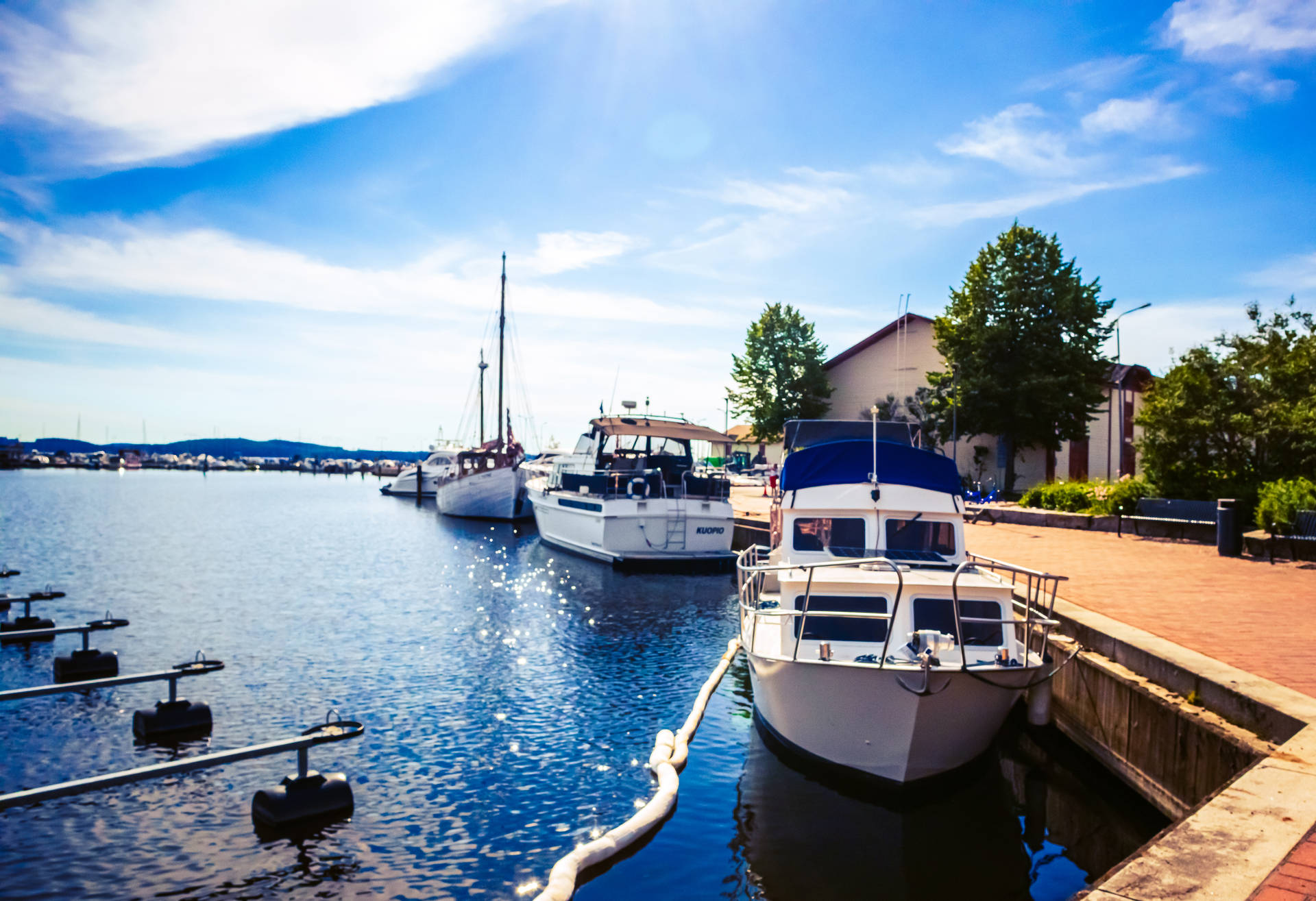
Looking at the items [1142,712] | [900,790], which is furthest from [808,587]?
[1142,712]

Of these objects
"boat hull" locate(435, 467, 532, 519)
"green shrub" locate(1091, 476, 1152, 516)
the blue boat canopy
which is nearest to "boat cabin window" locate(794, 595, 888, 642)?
the blue boat canopy

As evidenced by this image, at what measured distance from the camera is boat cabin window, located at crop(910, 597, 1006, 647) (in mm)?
9492

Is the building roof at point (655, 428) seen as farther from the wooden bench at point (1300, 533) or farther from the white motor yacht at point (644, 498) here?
the wooden bench at point (1300, 533)

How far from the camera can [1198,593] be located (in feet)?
44.3

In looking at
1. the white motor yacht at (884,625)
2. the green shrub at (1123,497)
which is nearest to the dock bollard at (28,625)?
the white motor yacht at (884,625)

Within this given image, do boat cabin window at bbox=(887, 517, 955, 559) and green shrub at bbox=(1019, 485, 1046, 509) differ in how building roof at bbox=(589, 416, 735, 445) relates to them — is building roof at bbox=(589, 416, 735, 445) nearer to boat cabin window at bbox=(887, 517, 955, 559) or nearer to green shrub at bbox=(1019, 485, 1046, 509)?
Answer: green shrub at bbox=(1019, 485, 1046, 509)

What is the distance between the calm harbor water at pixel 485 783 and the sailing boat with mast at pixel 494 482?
30.1 m

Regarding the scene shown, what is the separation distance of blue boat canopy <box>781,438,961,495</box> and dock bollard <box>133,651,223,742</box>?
8.96 meters

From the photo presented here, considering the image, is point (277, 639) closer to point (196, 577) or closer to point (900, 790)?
point (196, 577)

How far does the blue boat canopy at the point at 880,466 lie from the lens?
11906 millimetres

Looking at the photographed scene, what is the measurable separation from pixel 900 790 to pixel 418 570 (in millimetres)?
24501

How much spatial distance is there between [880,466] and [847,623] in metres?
3.02

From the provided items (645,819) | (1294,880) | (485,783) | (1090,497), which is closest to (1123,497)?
(1090,497)

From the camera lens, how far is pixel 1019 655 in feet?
30.6
